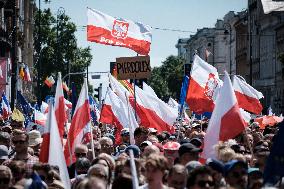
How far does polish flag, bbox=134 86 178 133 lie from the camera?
1902 cm

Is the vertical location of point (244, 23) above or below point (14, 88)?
above

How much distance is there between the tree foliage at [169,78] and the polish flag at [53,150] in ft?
371

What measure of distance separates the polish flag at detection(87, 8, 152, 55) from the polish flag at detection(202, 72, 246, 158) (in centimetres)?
915

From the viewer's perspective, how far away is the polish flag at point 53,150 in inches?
412

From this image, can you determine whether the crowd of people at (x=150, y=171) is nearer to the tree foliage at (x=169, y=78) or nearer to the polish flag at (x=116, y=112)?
the polish flag at (x=116, y=112)

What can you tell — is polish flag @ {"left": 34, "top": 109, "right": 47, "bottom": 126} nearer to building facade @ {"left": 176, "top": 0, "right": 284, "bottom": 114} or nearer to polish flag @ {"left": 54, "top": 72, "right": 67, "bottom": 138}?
polish flag @ {"left": 54, "top": 72, "right": 67, "bottom": 138}

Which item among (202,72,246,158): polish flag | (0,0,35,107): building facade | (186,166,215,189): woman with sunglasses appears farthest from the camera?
(0,0,35,107): building facade

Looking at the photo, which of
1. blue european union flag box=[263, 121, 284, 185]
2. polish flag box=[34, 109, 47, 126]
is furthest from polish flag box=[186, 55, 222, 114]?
blue european union flag box=[263, 121, 284, 185]

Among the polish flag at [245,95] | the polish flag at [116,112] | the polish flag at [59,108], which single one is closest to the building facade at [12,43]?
the polish flag at [116,112]

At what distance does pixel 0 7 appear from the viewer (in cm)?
5356

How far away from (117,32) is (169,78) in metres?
122

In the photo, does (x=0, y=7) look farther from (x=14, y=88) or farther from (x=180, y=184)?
(x=180, y=184)

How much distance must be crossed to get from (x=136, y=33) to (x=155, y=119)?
3.67 metres

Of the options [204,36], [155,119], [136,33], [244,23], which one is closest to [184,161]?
[155,119]
